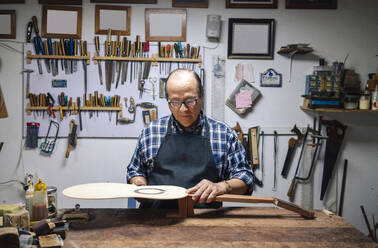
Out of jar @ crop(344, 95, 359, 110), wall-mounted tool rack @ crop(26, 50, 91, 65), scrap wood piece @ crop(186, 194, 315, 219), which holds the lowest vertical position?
scrap wood piece @ crop(186, 194, 315, 219)

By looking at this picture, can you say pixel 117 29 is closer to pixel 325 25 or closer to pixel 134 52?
pixel 134 52

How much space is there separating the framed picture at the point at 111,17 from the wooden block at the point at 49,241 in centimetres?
249

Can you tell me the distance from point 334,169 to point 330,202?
1.23 ft

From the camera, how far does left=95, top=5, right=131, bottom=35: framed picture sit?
326 cm

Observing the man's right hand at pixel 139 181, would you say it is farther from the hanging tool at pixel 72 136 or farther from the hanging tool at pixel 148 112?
the hanging tool at pixel 72 136

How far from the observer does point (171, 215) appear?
1.58 m

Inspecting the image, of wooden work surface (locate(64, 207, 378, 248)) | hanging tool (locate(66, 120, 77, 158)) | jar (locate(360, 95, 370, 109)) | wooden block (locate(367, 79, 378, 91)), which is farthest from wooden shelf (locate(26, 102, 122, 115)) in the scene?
wooden block (locate(367, 79, 378, 91))

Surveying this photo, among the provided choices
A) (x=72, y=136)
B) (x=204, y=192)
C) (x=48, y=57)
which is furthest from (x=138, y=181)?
(x=48, y=57)

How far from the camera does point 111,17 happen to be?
10.7 ft

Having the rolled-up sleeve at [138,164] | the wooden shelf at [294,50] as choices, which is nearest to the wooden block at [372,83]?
the wooden shelf at [294,50]

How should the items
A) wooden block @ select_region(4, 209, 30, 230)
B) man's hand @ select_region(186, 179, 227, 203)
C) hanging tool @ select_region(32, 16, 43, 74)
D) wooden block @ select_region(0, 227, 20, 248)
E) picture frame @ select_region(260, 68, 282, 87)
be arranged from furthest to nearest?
picture frame @ select_region(260, 68, 282, 87), hanging tool @ select_region(32, 16, 43, 74), man's hand @ select_region(186, 179, 227, 203), wooden block @ select_region(4, 209, 30, 230), wooden block @ select_region(0, 227, 20, 248)

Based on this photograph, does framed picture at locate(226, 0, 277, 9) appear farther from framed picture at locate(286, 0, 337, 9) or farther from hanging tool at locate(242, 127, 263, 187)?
hanging tool at locate(242, 127, 263, 187)

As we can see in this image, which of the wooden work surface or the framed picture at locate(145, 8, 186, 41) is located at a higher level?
the framed picture at locate(145, 8, 186, 41)

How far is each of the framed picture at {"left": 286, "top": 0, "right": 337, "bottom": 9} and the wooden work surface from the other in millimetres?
2429
